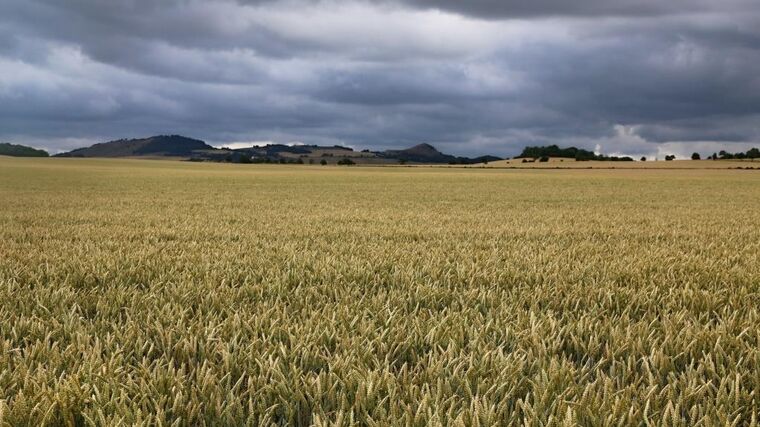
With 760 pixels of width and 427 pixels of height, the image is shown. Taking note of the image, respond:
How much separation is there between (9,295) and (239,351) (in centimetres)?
270

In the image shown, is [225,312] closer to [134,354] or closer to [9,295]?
[134,354]

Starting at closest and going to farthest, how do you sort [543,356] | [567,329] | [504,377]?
[504,377]
[543,356]
[567,329]

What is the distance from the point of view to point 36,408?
96.3 inches

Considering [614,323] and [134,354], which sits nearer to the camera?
[134,354]

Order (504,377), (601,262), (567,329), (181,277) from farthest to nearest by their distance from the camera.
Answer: (601,262)
(181,277)
(567,329)
(504,377)

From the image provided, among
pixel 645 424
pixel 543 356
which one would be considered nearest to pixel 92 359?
pixel 543 356

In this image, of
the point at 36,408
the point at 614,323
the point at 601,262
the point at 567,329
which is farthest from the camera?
the point at 601,262

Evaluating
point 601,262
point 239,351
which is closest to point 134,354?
point 239,351

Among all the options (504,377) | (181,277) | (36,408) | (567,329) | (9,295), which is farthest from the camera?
(181,277)

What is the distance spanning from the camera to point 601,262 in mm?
7066

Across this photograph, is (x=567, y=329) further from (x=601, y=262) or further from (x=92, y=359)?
(x=601, y=262)

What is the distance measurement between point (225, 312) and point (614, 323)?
2869 mm

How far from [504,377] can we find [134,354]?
2.15 metres

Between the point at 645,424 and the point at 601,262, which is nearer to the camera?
the point at 645,424
